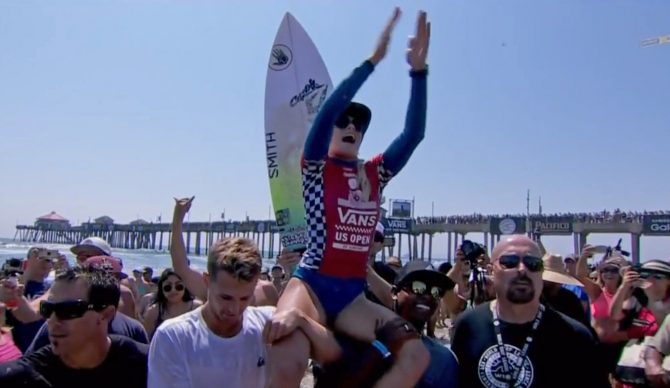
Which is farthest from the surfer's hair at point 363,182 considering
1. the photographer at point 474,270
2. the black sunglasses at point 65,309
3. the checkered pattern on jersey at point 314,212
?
the black sunglasses at point 65,309

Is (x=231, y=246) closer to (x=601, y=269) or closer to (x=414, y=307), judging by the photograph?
(x=414, y=307)

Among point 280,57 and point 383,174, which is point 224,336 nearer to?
point 383,174

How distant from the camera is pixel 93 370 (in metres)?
2.85

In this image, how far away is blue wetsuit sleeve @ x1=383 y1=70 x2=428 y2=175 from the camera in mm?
3637

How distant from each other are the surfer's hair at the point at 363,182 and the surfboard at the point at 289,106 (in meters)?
5.22

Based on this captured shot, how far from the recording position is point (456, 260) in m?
4.99

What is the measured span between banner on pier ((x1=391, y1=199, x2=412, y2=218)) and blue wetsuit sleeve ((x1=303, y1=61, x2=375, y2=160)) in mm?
47606

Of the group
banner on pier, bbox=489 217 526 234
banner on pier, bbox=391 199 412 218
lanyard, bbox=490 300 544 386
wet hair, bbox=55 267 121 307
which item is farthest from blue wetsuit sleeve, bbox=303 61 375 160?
banner on pier, bbox=391 199 412 218

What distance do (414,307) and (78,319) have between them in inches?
68.2

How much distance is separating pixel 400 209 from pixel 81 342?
4899cm

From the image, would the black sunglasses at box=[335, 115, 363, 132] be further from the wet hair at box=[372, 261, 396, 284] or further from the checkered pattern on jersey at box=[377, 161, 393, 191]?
the wet hair at box=[372, 261, 396, 284]

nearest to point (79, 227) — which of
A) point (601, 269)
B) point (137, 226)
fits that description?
point (137, 226)

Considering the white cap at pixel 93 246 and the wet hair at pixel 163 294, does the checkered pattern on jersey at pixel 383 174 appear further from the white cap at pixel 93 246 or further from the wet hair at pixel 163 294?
the white cap at pixel 93 246

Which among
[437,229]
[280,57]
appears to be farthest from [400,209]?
[280,57]
